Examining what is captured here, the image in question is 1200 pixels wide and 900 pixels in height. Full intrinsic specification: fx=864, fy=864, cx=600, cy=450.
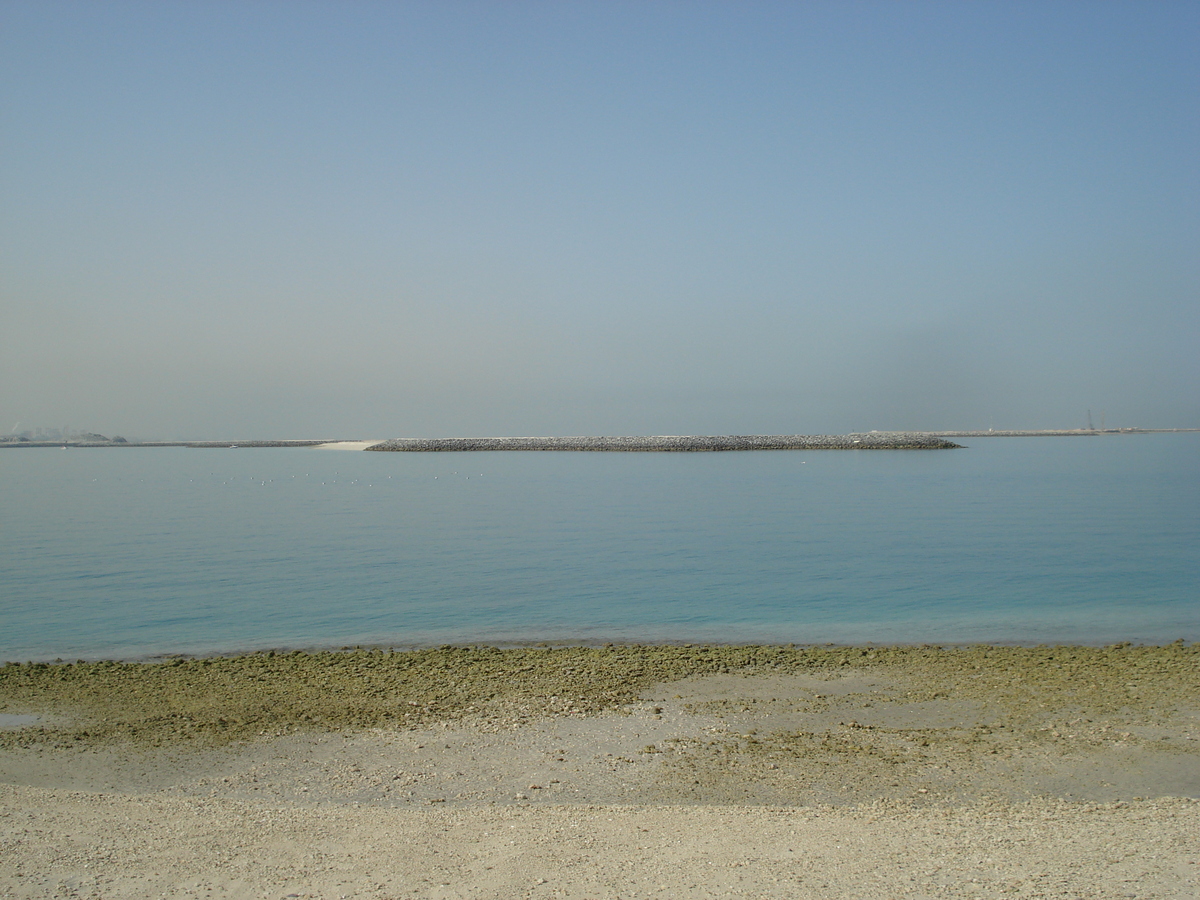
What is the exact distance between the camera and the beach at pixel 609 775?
5355mm

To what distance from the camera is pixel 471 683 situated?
1030 cm

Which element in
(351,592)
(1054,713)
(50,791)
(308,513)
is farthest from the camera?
(308,513)

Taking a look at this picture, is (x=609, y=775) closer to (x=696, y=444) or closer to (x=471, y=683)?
(x=471, y=683)

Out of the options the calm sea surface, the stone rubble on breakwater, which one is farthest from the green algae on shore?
the stone rubble on breakwater

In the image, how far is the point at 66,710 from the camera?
30.8 ft

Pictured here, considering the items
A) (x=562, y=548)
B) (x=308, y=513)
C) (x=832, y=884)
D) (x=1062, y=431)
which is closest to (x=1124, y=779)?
(x=832, y=884)

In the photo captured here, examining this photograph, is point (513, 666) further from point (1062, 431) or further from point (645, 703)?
point (1062, 431)

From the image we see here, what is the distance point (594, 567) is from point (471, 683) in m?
9.80

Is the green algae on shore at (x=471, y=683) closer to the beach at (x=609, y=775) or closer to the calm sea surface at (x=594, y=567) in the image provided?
the beach at (x=609, y=775)

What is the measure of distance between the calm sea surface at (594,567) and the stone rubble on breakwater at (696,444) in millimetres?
54310

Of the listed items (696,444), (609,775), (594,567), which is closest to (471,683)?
(609,775)

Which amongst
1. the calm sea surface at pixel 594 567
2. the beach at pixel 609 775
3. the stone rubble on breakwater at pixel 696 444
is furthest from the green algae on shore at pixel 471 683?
the stone rubble on breakwater at pixel 696 444

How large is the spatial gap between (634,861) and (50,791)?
477cm

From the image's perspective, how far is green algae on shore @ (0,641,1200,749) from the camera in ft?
29.2
